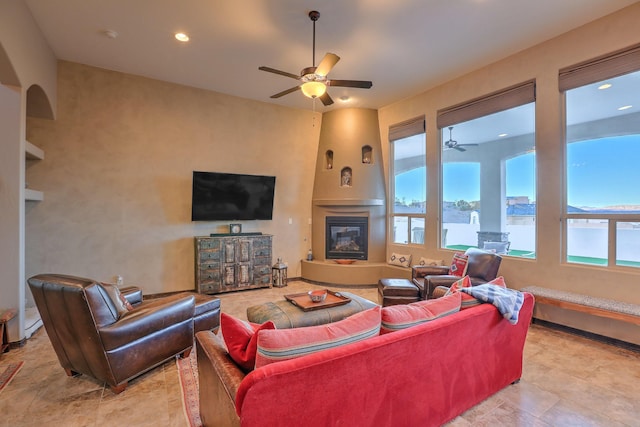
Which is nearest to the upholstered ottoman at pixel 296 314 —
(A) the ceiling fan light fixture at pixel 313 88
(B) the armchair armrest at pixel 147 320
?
(B) the armchair armrest at pixel 147 320

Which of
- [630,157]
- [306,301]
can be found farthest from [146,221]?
[630,157]

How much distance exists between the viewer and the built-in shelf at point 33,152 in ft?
12.0

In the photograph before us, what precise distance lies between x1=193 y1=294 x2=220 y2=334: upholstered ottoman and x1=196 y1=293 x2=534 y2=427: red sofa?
1.29 metres

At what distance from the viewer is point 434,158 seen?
536 centimetres

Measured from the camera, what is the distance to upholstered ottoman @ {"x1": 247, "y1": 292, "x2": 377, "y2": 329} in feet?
9.40

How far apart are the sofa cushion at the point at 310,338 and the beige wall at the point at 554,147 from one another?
331 centimetres

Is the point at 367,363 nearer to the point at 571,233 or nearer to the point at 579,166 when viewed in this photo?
the point at 571,233

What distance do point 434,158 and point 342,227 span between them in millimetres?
2182

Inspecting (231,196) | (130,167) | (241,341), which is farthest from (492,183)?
(130,167)

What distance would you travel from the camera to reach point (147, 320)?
8.03 feet

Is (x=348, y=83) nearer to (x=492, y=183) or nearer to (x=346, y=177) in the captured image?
(x=346, y=177)

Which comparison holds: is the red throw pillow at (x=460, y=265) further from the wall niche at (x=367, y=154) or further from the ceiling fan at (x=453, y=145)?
the wall niche at (x=367, y=154)

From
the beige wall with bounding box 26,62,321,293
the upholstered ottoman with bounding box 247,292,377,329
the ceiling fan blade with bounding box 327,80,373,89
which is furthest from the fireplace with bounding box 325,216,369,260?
the ceiling fan blade with bounding box 327,80,373,89

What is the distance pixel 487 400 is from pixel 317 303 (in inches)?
64.5
